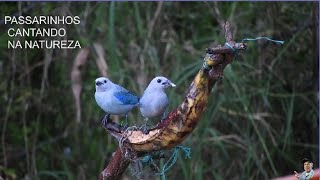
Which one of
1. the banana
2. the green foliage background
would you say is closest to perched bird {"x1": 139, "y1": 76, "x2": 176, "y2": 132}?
the banana

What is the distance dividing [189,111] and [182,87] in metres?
0.98

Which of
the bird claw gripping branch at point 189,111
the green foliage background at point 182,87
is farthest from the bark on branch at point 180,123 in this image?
the green foliage background at point 182,87

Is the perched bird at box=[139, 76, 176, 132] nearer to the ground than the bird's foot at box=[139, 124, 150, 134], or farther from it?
farther from it

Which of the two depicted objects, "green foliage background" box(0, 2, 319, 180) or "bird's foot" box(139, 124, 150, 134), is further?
"green foliage background" box(0, 2, 319, 180)

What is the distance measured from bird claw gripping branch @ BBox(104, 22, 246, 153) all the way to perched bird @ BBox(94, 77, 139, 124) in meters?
0.04

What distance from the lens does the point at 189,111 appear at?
0.87 m

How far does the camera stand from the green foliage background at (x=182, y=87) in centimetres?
185

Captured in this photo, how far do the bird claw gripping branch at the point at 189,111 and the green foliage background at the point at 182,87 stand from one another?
0.85 metres

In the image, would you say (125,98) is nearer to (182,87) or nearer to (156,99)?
(156,99)

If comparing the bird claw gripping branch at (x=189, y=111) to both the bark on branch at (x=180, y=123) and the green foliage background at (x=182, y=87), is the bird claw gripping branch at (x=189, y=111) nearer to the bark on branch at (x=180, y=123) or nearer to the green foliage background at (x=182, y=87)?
the bark on branch at (x=180, y=123)

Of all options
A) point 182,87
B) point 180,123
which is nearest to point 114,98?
point 180,123

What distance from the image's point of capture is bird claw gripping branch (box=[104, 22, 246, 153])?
82cm

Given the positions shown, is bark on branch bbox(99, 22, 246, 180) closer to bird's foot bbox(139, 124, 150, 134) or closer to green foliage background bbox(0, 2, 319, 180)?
bird's foot bbox(139, 124, 150, 134)

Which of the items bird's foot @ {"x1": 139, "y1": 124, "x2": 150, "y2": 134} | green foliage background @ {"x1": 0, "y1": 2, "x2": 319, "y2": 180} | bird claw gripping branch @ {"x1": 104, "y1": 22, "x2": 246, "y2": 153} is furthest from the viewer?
green foliage background @ {"x1": 0, "y1": 2, "x2": 319, "y2": 180}
